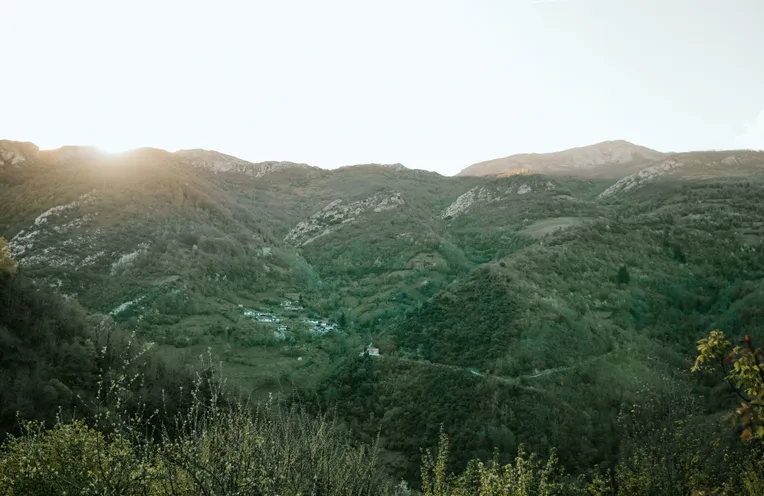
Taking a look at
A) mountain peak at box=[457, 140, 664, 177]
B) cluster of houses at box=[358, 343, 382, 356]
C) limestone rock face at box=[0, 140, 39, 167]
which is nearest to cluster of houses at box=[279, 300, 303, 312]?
cluster of houses at box=[358, 343, 382, 356]

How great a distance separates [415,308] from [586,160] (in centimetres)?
13682

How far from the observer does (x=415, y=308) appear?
45.7 metres

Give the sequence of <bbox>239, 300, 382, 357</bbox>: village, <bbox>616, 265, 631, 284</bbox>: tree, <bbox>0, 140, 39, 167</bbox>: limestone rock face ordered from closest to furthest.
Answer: <bbox>616, 265, 631, 284</bbox>: tree, <bbox>239, 300, 382, 357</bbox>: village, <bbox>0, 140, 39, 167</bbox>: limestone rock face

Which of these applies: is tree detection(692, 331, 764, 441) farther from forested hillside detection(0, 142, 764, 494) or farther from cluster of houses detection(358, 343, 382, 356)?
cluster of houses detection(358, 343, 382, 356)

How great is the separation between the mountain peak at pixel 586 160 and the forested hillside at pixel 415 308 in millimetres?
49696

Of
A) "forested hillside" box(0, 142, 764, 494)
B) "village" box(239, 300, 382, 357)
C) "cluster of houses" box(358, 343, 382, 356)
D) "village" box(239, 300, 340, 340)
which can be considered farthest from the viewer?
"village" box(239, 300, 340, 340)

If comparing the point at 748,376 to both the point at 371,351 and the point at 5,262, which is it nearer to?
the point at 5,262

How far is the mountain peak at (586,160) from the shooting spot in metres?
143

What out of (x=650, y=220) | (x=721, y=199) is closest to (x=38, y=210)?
(x=650, y=220)

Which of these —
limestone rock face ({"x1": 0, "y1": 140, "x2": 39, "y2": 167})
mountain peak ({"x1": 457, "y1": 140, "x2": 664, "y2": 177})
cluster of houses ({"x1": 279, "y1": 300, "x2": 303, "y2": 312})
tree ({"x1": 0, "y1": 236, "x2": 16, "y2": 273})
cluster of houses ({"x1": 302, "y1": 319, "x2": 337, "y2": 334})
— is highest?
mountain peak ({"x1": 457, "y1": 140, "x2": 664, "y2": 177})

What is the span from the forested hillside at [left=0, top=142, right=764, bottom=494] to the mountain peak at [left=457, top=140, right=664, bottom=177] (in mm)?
49696

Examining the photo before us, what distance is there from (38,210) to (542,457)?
2569 inches

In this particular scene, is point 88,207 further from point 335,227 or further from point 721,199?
point 721,199

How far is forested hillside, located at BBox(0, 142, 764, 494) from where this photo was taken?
78.7 feet
